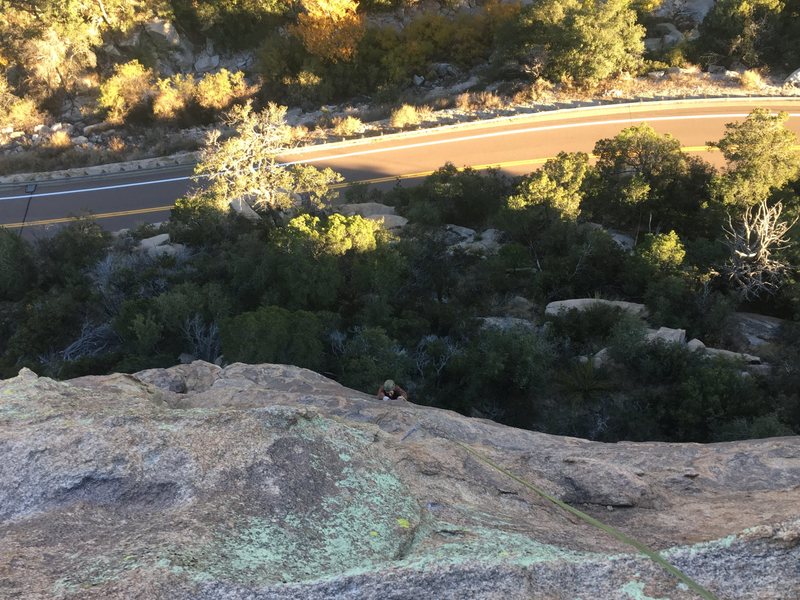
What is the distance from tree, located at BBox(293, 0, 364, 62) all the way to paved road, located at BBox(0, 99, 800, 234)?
1001cm

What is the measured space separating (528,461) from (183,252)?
60.4ft

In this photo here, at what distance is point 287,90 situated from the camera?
Result: 134 ft

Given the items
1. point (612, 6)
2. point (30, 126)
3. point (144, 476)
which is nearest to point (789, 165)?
point (612, 6)

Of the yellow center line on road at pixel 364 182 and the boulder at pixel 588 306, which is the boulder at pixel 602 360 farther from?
the yellow center line on road at pixel 364 182

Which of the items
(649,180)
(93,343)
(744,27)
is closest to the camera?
(93,343)

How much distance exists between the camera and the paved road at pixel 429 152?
2873 cm

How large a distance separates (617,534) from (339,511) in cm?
240

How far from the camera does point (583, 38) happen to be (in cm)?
3050

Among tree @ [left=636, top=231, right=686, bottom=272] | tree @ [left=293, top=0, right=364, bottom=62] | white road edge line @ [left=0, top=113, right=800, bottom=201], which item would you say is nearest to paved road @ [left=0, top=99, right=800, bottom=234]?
white road edge line @ [left=0, top=113, right=800, bottom=201]

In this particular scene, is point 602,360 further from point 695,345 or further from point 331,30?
point 331,30

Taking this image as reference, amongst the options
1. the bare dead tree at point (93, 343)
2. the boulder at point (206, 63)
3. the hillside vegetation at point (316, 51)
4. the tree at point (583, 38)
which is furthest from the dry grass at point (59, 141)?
the tree at point (583, 38)

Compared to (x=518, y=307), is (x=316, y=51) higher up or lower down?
higher up

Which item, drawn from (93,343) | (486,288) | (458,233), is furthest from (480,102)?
(93,343)

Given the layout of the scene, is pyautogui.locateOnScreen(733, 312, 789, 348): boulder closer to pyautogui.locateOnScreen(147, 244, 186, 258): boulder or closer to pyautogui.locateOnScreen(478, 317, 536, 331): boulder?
pyautogui.locateOnScreen(478, 317, 536, 331): boulder
